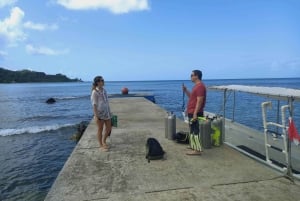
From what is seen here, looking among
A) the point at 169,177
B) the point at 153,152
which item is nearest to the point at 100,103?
the point at 153,152

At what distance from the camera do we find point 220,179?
226 inches

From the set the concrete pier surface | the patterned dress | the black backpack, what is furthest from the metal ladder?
the patterned dress

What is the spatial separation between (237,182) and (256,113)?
61.1ft

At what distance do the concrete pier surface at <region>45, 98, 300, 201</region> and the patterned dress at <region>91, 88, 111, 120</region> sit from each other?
919 mm

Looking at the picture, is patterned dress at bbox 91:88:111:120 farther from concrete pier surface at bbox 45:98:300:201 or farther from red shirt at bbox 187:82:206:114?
red shirt at bbox 187:82:206:114

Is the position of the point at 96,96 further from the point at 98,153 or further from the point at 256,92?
the point at 256,92

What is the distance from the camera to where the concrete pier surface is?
510 cm

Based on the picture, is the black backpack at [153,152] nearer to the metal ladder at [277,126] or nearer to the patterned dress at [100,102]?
the patterned dress at [100,102]

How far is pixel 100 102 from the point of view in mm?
7930

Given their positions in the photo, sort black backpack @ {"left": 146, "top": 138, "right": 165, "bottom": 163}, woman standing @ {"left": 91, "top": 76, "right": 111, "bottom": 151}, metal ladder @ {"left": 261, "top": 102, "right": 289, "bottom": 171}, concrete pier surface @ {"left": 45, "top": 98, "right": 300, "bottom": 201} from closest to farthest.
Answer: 1. concrete pier surface @ {"left": 45, "top": 98, "right": 300, "bottom": 201}
2. metal ladder @ {"left": 261, "top": 102, "right": 289, "bottom": 171}
3. black backpack @ {"left": 146, "top": 138, "right": 165, "bottom": 163}
4. woman standing @ {"left": 91, "top": 76, "right": 111, "bottom": 151}

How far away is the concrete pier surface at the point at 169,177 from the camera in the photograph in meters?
5.10

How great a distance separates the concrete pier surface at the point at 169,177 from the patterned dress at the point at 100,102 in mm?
919

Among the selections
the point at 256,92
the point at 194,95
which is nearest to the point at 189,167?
the point at 194,95

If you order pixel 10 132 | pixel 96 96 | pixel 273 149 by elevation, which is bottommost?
pixel 10 132
